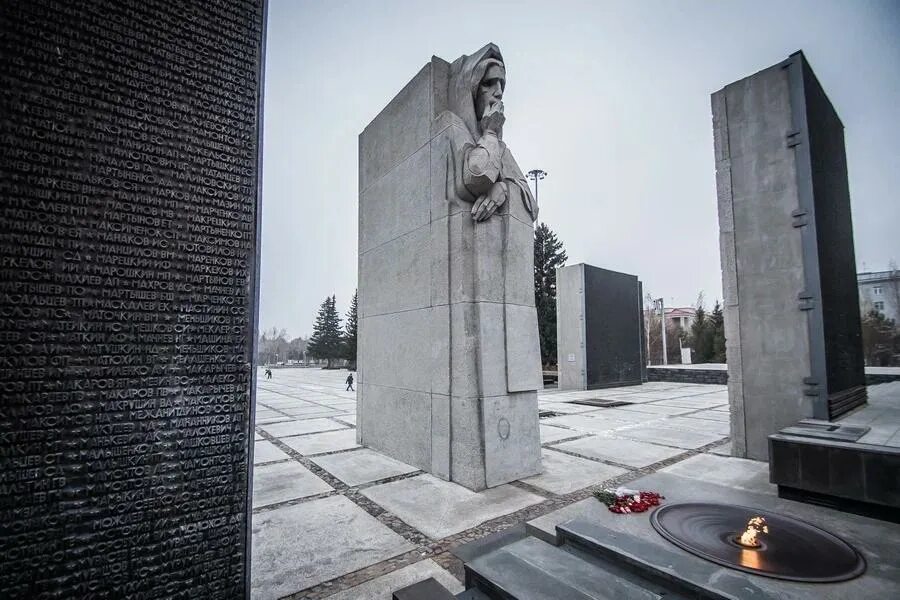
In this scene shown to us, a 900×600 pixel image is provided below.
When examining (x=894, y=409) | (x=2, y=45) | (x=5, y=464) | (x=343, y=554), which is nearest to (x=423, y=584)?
(x=343, y=554)

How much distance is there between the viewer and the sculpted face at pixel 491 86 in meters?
6.05

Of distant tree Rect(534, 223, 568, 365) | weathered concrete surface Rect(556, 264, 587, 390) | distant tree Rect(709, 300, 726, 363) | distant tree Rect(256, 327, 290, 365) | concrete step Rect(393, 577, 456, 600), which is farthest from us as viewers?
distant tree Rect(256, 327, 290, 365)

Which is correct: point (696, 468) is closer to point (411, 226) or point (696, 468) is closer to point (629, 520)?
point (629, 520)

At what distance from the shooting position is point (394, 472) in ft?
19.2

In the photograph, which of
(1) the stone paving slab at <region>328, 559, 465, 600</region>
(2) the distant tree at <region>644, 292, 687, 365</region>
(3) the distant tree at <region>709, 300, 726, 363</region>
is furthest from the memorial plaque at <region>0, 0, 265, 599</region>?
(2) the distant tree at <region>644, 292, 687, 365</region>

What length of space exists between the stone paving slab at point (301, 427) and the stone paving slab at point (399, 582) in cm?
612

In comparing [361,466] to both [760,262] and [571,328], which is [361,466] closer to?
[760,262]

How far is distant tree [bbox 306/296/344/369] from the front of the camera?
54.9 metres

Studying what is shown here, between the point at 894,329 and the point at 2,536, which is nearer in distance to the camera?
the point at 2,536

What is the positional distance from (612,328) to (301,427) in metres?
15.5

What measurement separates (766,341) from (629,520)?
14.9 feet

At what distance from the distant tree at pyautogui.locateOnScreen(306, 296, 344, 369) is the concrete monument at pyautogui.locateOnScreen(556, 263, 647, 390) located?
40.2 metres

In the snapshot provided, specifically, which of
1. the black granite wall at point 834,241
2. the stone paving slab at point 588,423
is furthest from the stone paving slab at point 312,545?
the black granite wall at point 834,241

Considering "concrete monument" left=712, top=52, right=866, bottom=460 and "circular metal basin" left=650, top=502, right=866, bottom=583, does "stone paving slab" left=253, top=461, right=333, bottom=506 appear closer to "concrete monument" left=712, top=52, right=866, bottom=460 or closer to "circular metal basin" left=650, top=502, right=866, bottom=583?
"circular metal basin" left=650, top=502, right=866, bottom=583
